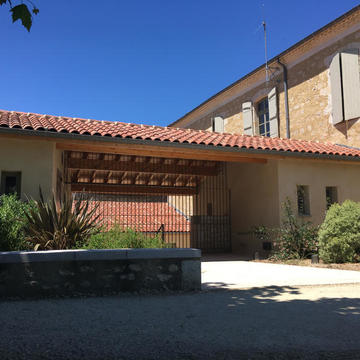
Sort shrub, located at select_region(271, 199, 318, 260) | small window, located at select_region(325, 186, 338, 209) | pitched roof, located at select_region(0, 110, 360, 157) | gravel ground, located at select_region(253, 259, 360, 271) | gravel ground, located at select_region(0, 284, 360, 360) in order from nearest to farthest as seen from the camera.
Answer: gravel ground, located at select_region(0, 284, 360, 360)
gravel ground, located at select_region(253, 259, 360, 271)
pitched roof, located at select_region(0, 110, 360, 157)
shrub, located at select_region(271, 199, 318, 260)
small window, located at select_region(325, 186, 338, 209)


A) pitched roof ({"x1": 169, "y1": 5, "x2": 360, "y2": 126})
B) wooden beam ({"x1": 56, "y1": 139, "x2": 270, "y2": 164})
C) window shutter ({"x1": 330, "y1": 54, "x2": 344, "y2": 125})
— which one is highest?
pitched roof ({"x1": 169, "y1": 5, "x2": 360, "y2": 126})

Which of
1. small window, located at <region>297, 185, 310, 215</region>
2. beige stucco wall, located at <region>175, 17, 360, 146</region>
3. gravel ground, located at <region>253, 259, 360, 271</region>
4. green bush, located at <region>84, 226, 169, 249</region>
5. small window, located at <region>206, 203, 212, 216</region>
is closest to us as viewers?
green bush, located at <region>84, 226, 169, 249</region>

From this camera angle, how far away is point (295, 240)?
10.2 meters

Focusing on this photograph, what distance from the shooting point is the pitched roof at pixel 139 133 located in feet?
28.2

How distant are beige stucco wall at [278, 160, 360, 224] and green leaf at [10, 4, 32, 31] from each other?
9.23 meters

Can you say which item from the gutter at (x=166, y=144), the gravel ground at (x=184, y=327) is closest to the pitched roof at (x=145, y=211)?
the gutter at (x=166, y=144)

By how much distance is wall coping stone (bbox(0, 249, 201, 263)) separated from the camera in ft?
16.3

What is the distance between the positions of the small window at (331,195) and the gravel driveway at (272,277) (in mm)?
4369

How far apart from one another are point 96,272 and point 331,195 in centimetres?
917

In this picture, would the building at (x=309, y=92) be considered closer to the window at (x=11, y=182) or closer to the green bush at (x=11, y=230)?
the window at (x=11, y=182)

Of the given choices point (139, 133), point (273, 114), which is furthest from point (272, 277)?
point (273, 114)

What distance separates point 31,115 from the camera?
1030cm

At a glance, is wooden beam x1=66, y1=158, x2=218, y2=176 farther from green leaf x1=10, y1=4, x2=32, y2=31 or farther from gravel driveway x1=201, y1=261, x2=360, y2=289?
green leaf x1=10, y1=4, x2=32, y2=31

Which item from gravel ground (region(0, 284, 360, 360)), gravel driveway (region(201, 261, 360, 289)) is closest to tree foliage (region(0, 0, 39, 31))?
gravel ground (region(0, 284, 360, 360))
